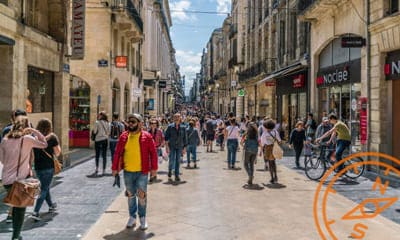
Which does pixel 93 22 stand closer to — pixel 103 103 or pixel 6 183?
pixel 103 103

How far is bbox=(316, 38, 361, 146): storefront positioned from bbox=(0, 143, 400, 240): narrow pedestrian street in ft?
16.0

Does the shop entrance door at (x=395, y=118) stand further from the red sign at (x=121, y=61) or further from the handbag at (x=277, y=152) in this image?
the red sign at (x=121, y=61)

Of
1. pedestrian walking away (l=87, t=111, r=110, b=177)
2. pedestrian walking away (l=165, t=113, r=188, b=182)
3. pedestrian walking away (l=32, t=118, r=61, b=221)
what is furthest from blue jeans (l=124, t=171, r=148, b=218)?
pedestrian walking away (l=87, t=111, r=110, b=177)

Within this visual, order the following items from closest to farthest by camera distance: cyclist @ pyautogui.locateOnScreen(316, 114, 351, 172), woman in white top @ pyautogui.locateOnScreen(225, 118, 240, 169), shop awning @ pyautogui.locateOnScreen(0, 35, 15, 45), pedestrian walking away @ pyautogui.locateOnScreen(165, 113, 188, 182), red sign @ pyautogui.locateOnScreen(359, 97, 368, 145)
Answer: shop awning @ pyautogui.locateOnScreen(0, 35, 15, 45)
pedestrian walking away @ pyautogui.locateOnScreen(165, 113, 188, 182)
cyclist @ pyautogui.locateOnScreen(316, 114, 351, 172)
red sign @ pyautogui.locateOnScreen(359, 97, 368, 145)
woman in white top @ pyautogui.locateOnScreen(225, 118, 240, 169)

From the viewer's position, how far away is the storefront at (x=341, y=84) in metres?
15.0

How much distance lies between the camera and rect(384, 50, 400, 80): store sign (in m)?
11.9

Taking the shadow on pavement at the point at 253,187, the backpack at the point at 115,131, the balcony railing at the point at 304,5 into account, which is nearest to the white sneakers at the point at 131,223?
the shadow on pavement at the point at 253,187

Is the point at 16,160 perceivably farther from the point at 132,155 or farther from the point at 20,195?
the point at 132,155

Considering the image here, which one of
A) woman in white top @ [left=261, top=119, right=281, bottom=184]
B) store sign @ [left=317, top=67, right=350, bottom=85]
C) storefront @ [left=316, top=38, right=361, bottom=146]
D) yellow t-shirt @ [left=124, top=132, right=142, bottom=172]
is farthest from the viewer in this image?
store sign @ [left=317, top=67, right=350, bottom=85]

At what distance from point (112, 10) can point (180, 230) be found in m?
17.7

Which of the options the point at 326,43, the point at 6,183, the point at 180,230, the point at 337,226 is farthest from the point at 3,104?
the point at 326,43

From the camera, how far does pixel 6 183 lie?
536cm

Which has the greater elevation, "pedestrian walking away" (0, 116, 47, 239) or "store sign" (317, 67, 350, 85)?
"store sign" (317, 67, 350, 85)

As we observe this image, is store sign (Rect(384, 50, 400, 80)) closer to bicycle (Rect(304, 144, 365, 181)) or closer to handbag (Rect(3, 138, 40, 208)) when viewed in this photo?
bicycle (Rect(304, 144, 365, 181))
